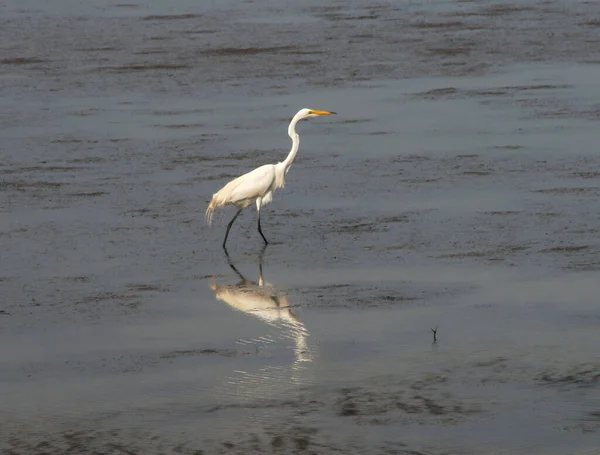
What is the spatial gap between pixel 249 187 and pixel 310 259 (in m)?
1.70

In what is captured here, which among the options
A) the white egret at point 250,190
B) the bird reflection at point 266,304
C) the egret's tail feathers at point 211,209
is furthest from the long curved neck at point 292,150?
the bird reflection at point 266,304

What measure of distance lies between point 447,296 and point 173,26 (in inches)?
871

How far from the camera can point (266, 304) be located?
11.4 metres

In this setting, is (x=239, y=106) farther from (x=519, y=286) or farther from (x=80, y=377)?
(x=80, y=377)

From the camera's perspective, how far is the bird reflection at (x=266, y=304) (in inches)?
411

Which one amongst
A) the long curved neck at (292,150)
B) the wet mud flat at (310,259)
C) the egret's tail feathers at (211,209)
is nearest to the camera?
the wet mud flat at (310,259)

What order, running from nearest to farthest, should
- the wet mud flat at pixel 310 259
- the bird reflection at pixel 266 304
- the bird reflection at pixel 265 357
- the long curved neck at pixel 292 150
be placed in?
1. the wet mud flat at pixel 310 259
2. the bird reflection at pixel 265 357
3. the bird reflection at pixel 266 304
4. the long curved neck at pixel 292 150

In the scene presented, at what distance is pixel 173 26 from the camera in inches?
1280

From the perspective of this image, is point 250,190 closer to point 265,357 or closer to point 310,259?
point 310,259

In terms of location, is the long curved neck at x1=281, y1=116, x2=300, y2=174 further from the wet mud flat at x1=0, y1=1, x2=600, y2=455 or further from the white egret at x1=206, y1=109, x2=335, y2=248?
the wet mud flat at x1=0, y1=1, x2=600, y2=455

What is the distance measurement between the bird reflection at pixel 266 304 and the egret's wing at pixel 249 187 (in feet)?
5.25

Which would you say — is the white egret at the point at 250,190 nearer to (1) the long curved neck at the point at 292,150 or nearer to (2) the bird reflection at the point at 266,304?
(1) the long curved neck at the point at 292,150

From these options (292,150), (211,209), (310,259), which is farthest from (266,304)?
(292,150)

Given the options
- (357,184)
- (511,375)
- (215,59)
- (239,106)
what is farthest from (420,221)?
(215,59)
